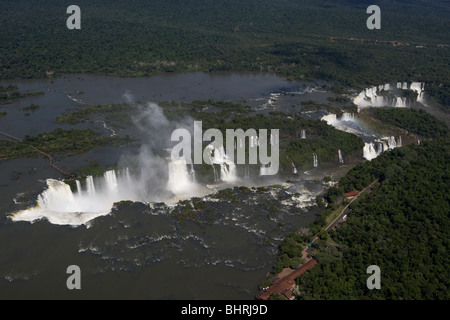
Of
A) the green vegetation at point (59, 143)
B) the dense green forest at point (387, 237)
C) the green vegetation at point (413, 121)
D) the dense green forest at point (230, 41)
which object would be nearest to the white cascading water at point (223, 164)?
the dense green forest at point (387, 237)

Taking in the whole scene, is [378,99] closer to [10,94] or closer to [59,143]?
[59,143]

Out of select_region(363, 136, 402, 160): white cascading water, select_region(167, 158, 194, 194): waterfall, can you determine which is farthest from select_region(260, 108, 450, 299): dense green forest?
select_region(167, 158, 194, 194): waterfall

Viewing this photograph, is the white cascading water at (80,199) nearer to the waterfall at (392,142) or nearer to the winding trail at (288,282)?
the winding trail at (288,282)

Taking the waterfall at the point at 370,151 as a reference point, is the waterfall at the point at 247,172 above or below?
below

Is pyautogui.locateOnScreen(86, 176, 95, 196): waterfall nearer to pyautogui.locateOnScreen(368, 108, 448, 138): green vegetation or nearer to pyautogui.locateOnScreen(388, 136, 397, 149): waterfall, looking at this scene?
pyautogui.locateOnScreen(388, 136, 397, 149): waterfall

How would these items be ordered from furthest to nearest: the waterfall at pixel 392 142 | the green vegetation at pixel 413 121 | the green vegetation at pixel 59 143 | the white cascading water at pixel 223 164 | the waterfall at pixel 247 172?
the green vegetation at pixel 413 121 → the waterfall at pixel 392 142 → the green vegetation at pixel 59 143 → the waterfall at pixel 247 172 → the white cascading water at pixel 223 164

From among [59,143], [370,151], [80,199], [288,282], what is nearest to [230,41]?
[370,151]

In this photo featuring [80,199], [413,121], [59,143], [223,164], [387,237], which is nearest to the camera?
[387,237]
